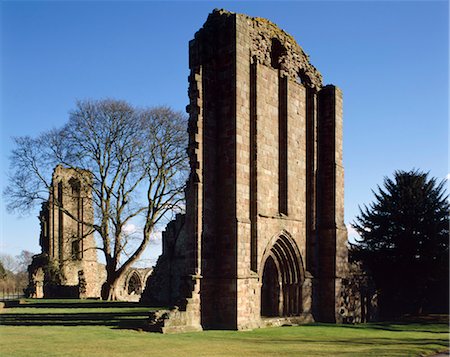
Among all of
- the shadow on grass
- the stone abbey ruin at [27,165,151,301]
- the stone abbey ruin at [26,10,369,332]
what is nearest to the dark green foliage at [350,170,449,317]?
the stone abbey ruin at [26,10,369,332]

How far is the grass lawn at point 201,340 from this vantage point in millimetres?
9789

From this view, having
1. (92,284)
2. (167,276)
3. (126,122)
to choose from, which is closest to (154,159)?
(126,122)

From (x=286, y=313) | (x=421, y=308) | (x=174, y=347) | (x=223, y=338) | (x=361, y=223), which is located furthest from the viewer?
(x=361, y=223)

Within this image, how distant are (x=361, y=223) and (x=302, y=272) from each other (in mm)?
8345

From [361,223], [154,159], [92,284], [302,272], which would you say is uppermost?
[154,159]

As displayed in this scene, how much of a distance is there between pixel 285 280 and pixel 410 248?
8389 millimetres

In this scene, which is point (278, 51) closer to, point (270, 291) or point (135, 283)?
point (270, 291)

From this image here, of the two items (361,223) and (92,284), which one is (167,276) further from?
(92,284)

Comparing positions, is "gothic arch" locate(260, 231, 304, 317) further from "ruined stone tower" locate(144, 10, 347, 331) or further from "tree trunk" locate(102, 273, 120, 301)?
"tree trunk" locate(102, 273, 120, 301)

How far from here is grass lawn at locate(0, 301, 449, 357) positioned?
9789mm

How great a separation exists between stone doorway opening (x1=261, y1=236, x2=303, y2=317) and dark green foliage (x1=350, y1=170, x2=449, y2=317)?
7544mm

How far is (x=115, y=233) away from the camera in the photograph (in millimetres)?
24703

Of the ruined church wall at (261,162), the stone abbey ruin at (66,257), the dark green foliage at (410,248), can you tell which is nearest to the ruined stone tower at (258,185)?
the ruined church wall at (261,162)

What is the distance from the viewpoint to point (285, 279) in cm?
1752
